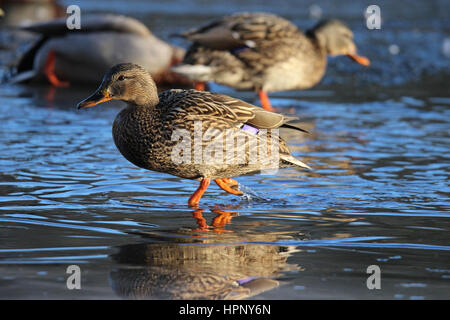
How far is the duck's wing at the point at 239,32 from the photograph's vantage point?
367 inches

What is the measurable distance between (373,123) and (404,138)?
0.89m

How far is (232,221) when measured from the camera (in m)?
5.12

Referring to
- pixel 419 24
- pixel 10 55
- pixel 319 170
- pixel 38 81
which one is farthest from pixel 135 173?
pixel 419 24

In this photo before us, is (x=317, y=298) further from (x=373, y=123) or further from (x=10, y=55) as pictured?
(x=10, y=55)

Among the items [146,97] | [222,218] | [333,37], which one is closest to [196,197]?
[222,218]

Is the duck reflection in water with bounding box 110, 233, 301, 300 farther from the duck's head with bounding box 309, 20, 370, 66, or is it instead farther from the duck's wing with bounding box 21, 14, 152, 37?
the duck's wing with bounding box 21, 14, 152, 37

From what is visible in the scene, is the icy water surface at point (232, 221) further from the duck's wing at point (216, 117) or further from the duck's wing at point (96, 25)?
the duck's wing at point (96, 25)

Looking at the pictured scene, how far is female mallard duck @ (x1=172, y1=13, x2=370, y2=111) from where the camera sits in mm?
9344

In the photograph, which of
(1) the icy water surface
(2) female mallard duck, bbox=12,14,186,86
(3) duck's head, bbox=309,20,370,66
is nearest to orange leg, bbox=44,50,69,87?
(2) female mallard duck, bbox=12,14,186,86

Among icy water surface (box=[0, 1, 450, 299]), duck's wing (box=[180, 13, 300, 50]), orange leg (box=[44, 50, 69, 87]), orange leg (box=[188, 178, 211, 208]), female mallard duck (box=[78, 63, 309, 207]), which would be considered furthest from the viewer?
orange leg (box=[44, 50, 69, 87])

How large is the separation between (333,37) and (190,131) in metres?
5.02

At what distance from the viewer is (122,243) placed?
4.54 metres

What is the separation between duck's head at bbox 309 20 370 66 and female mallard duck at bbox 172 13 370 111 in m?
0.42

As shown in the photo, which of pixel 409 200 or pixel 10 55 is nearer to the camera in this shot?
pixel 409 200
